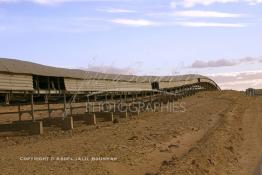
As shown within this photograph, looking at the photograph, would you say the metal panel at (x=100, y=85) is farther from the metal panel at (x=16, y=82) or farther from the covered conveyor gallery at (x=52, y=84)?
the metal panel at (x=16, y=82)

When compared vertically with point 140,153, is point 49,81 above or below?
above

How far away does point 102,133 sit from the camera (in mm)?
20953

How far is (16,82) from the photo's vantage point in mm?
22797

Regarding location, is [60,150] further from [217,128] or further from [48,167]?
[217,128]

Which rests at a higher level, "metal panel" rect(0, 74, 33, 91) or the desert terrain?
"metal panel" rect(0, 74, 33, 91)

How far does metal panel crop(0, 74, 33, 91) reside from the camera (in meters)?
21.7

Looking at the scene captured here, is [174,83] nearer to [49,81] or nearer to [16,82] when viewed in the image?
[49,81]

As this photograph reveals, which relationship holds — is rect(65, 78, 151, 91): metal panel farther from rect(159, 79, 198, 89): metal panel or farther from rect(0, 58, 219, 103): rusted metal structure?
rect(159, 79, 198, 89): metal panel

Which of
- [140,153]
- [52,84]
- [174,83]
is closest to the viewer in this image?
[140,153]

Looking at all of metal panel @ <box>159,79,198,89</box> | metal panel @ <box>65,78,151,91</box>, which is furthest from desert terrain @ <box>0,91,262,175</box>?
metal panel @ <box>159,79,198,89</box>

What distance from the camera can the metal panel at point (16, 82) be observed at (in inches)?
855

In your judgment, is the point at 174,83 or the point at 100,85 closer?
the point at 100,85

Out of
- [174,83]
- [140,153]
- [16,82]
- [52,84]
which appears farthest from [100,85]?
[174,83]

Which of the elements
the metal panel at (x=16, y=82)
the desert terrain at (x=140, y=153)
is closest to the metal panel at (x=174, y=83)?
the metal panel at (x=16, y=82)
